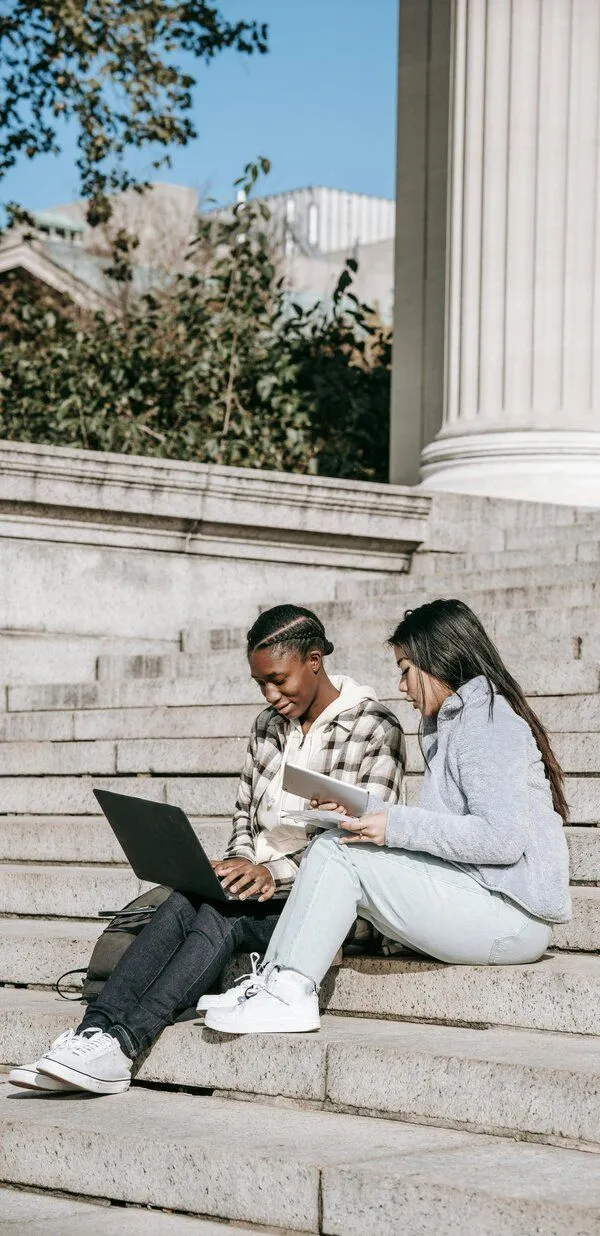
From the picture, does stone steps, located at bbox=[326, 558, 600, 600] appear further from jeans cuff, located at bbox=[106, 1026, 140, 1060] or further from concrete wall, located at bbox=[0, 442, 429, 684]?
jeans cuff, located at bbox=[106, 1026, 140, 1060]

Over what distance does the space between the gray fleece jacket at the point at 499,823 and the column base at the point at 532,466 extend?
19.0 feet

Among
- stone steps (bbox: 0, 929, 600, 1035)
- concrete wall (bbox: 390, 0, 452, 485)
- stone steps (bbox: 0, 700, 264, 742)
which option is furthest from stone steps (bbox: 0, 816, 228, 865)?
concrete wall (bbox: 390, 0, 452, 485)

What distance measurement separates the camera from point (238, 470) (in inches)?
370

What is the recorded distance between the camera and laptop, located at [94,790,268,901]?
4.70 meters

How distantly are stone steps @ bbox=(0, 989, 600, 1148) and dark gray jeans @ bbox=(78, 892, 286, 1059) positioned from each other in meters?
0.08

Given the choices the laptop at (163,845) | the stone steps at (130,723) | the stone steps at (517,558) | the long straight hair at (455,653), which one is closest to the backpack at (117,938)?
the laptop at (163,845)

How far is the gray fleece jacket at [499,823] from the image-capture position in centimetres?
443

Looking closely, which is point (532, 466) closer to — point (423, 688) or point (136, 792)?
point (136, 792)

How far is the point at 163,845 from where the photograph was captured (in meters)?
4.80

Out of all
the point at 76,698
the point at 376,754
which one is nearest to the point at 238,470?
the point at 76,698

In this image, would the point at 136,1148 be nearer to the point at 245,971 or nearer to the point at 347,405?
the point at 245,971

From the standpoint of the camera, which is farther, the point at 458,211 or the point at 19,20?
the point at 19,20

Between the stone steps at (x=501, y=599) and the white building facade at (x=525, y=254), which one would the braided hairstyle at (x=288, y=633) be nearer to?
the stone steps at (x=501, y=599)

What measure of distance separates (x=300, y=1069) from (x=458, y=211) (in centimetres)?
735
